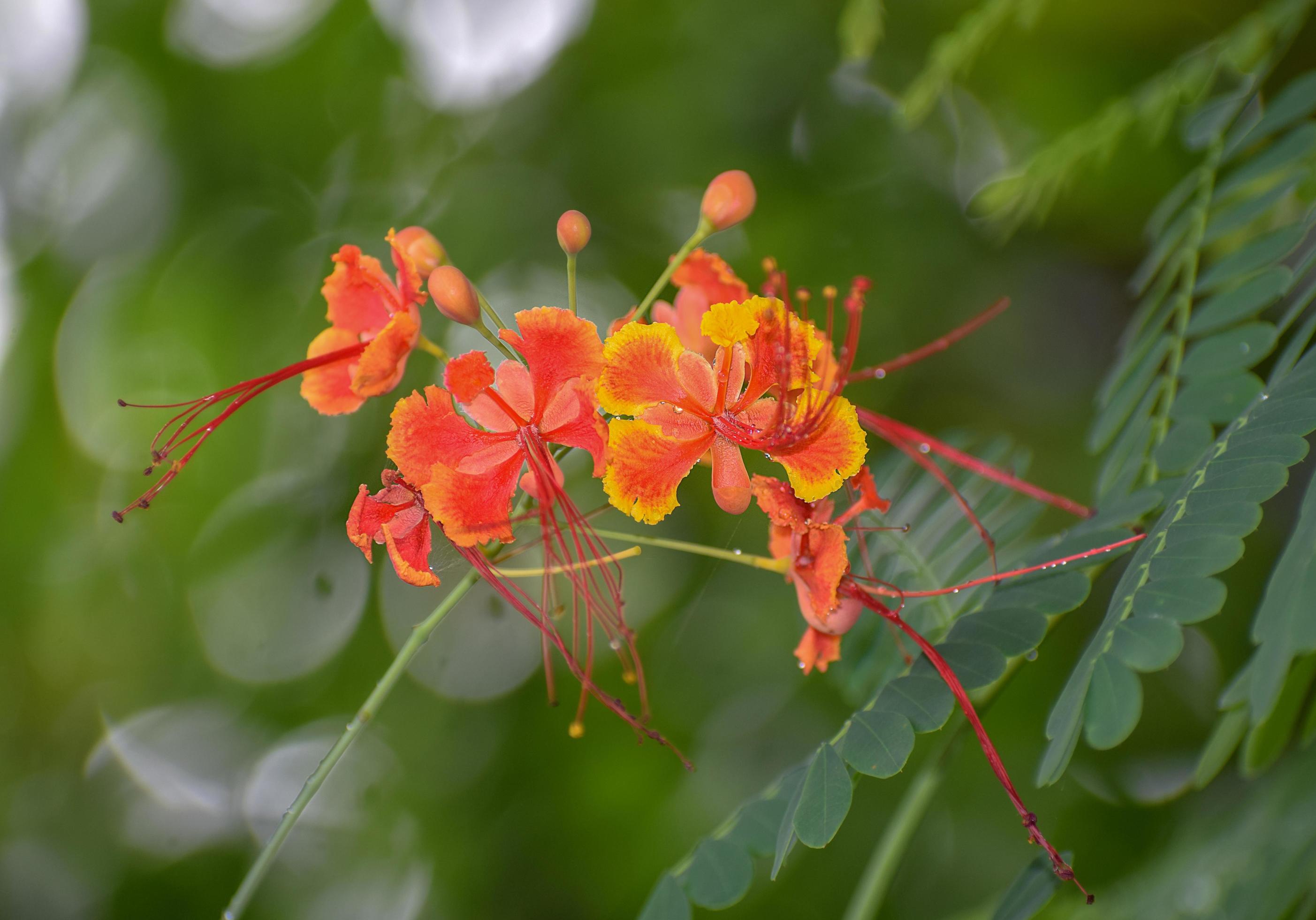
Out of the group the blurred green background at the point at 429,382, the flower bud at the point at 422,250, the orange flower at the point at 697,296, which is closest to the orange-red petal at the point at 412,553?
the flower bud at the point at 422,250

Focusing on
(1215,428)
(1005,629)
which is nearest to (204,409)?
(1005,629)

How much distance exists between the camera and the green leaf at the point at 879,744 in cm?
95

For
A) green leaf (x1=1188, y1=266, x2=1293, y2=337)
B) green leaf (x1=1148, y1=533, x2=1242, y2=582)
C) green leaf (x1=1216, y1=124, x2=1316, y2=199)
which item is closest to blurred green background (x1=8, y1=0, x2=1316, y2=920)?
green leaf (x1=1216, y1=124, x2=1316, y2=199)

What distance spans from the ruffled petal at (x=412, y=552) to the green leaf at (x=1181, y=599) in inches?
32.2

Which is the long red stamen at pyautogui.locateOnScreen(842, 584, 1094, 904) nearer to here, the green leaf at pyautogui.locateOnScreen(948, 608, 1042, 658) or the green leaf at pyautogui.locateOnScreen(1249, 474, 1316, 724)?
the green leaf at pyautogui.locateOnScreen(948, 608, 1042, 658)

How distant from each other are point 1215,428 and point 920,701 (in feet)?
3.07

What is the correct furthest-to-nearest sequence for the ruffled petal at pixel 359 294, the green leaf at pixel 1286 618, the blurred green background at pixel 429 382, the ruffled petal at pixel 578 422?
1. the blurred green background at pixel 429 382
2. the ruffled petal at pixel 359 294
3. the ruffled petal at pixel 578 422
4. the green leaf at pixel 1286 618

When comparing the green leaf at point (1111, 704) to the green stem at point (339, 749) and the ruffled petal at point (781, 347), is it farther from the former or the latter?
the green stem at point (339, 749)

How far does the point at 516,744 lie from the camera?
3.21 metres

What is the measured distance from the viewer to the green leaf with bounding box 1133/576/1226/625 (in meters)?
0.86

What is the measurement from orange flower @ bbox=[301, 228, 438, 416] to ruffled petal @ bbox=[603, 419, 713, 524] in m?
0.33

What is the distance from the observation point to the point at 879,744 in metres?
0.98

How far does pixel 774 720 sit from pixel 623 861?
28.8 inches

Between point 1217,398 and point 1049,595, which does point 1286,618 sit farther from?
point 1217,398
